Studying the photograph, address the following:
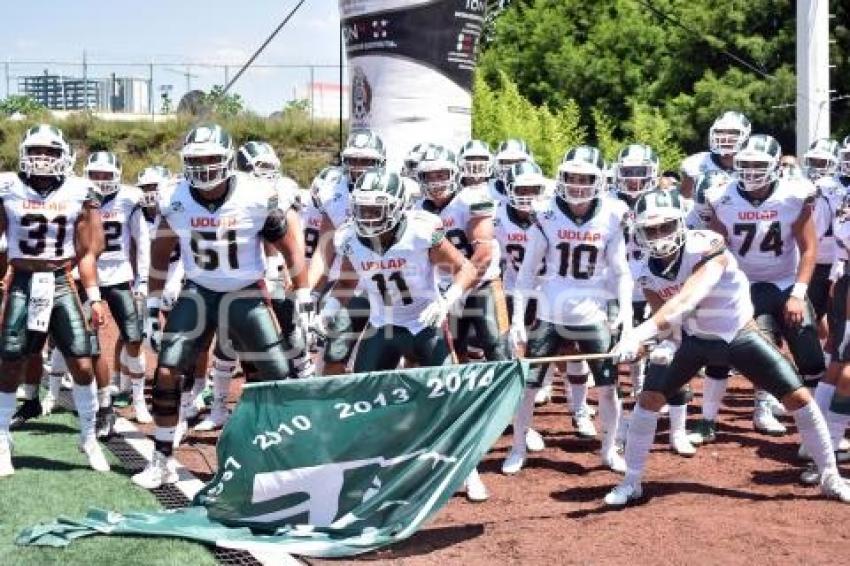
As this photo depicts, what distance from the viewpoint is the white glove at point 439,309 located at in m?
6.71

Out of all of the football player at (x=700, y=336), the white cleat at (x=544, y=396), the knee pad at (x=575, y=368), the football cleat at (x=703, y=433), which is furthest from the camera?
the white cleat at (x=544, y=396)

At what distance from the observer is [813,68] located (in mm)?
14453

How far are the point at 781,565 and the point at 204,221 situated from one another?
3692 mm

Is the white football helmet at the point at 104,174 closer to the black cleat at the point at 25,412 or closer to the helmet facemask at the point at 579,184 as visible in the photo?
the black cleat at the point at 25,412

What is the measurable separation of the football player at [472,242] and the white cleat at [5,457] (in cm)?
301

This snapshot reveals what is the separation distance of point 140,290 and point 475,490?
A: 3.76m

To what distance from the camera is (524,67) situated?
90.9 feet

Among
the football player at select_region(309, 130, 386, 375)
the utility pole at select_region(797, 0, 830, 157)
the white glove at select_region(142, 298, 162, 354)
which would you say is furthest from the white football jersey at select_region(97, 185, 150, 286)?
the utility pole at select_region(797, 0, 830, 157)

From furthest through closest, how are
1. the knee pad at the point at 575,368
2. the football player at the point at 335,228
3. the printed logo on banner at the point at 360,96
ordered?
the printed logo on banner at the point at 360,96, the knee pad at the point at 575,368, the football player at the point at 335,228

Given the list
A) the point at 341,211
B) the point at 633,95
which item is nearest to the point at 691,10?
the point at 633,95

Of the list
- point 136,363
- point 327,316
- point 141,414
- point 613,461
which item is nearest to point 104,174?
point 136,363

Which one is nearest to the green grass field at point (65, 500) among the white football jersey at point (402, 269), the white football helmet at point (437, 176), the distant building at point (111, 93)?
the white football jersey at point (402, 269)

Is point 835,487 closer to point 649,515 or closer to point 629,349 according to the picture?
point 649,515

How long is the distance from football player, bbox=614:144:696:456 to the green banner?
2.20 metres
